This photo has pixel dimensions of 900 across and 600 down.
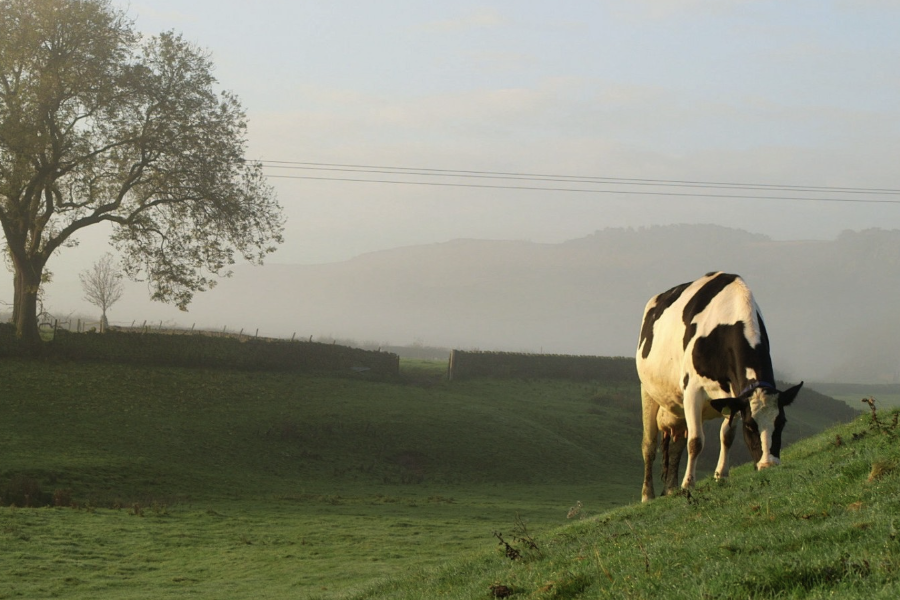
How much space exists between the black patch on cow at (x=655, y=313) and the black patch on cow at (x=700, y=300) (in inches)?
45.8

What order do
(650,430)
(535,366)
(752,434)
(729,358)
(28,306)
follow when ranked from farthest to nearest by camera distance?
(535,366)
(28,306)
(650,430)
(729,358)
(752,434)

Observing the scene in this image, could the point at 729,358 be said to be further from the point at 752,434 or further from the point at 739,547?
the point at 739,547

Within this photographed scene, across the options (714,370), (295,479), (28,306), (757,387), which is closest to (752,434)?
(757,387)

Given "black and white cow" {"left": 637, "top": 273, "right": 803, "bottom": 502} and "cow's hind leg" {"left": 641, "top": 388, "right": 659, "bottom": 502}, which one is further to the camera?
"cow's hind leg" {"left": 641, "top": 388, "right": 659, "bottom": 502}

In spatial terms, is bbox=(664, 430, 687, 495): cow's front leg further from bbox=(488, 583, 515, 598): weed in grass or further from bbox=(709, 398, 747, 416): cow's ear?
bbox=(488, 583, 515, 598): weed in grass

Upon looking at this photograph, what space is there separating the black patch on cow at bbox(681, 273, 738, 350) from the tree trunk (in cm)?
3909

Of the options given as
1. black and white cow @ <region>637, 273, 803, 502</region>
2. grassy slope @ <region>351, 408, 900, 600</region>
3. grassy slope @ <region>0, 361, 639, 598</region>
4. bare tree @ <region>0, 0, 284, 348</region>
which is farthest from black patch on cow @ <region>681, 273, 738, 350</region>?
bare tree @ <region>0, 0, 284, 348</region>

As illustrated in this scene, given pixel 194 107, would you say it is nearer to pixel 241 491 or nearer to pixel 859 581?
pixel 241 491

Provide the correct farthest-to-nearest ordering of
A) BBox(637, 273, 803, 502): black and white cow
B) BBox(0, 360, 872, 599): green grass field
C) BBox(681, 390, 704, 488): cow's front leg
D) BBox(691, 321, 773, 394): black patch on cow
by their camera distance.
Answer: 1. BBox(0, 360, 872, 599): green grass field
2. BBox(681, 390, 704, 488): cow's front leg
3. BBox(691, 321, 773, 394): black patch on cow
4. BBox(637, 273, 803, 502): black and white cow

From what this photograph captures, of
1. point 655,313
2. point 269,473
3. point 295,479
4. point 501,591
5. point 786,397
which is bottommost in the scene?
point 295,479

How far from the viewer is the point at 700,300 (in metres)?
Result: 15.2

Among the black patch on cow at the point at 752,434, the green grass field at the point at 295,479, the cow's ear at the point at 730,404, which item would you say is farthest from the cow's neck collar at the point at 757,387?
the green grass field at the point at 295,479

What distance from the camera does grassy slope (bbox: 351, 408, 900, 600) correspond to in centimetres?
670

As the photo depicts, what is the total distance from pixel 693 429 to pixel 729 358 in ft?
4.33
